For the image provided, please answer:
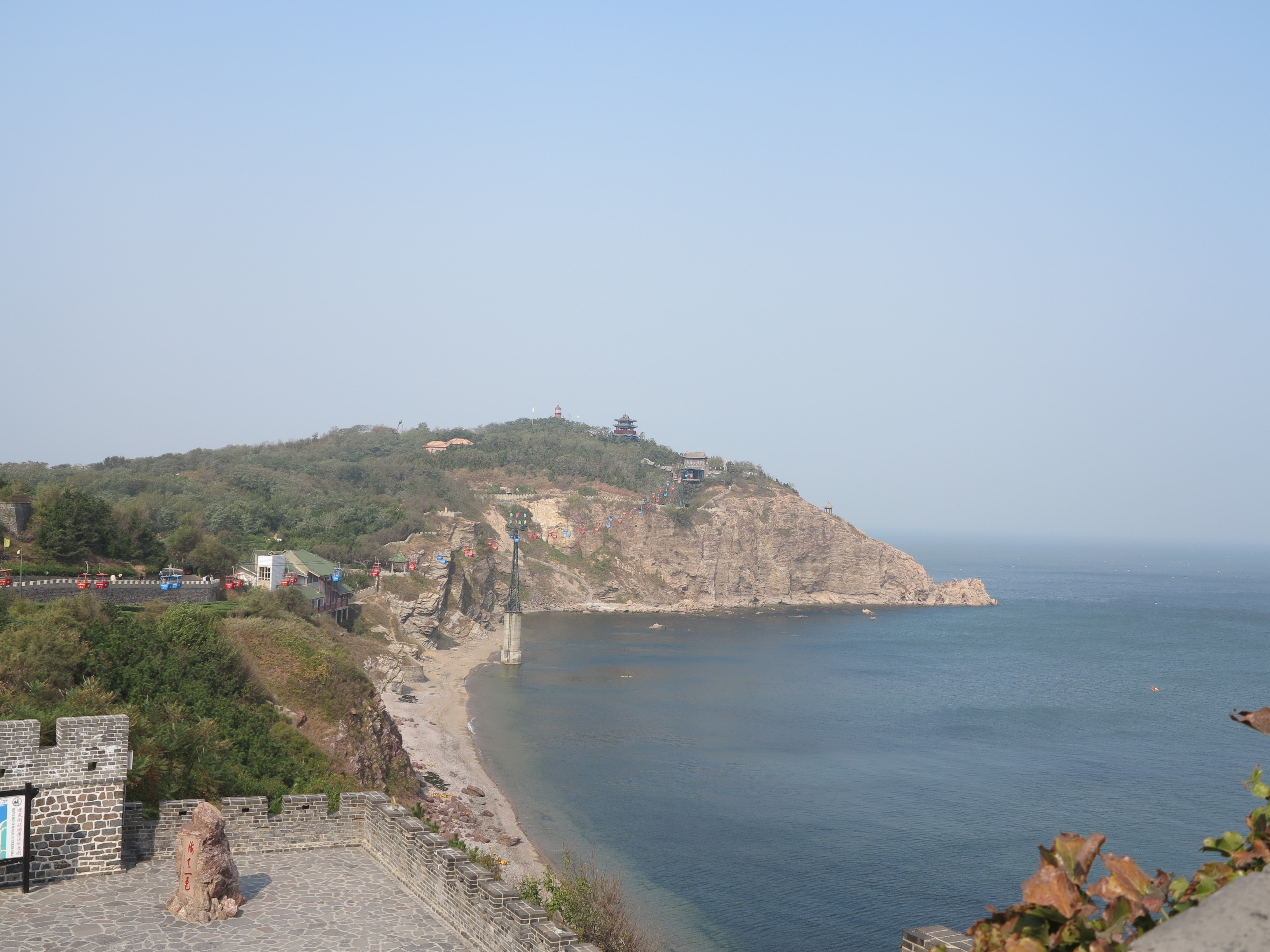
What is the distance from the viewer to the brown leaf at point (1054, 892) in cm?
266

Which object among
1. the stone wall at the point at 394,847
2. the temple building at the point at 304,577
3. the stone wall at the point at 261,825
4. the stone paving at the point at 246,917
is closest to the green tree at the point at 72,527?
the temple building at the point at 304,577

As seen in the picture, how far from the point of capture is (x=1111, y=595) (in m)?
146

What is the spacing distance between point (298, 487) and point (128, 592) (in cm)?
5633

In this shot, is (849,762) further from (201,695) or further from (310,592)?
(201,695)

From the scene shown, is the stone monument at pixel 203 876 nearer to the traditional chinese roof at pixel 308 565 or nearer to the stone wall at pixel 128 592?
the stone wall at pixel 128 592

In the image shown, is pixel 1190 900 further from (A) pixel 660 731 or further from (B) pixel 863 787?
(A) pixel 660 731

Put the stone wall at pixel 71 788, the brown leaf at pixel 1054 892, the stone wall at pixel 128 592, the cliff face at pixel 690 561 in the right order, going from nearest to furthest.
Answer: the brown leaf at pixel 1054 892, the stone wall at pixel 71 788, the stone wall at pixel 128 592, the cliff face at pixel 690 561

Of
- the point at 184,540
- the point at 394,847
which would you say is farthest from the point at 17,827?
the point at 184,540

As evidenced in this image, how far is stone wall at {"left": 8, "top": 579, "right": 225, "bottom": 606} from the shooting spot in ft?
104

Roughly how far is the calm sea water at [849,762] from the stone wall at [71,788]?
16899 millimetres

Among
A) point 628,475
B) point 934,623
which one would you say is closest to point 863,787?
point 934,623

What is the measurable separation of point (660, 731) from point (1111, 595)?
121 metres

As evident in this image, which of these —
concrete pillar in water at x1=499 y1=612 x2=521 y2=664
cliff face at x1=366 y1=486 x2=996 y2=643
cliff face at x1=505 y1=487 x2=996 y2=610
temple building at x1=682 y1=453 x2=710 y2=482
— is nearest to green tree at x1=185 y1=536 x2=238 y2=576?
concrete pillar in water at x1=499 y1=612 x2=521 y2=664

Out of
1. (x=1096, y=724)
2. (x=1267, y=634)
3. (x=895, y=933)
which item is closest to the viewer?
(x=895, y=933)
